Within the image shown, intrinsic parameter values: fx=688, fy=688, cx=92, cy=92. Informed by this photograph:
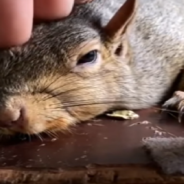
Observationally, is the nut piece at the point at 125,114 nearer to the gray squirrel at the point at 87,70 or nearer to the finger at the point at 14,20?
the gray squirrel at the point at 87,70

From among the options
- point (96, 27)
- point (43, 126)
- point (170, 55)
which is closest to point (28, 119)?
point (43, 126)

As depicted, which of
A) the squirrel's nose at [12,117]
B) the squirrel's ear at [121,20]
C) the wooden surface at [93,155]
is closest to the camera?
the wooden surface at [93,155]

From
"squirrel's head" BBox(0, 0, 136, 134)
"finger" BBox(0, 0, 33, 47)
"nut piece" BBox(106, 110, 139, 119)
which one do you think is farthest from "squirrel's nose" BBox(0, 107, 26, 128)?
"nut piece" BBox(106, 110, 139, 119)

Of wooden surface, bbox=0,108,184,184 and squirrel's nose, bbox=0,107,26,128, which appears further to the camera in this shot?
squirrel's nose, bbox=0,107,26,128

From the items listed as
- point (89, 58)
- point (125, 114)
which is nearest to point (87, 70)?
point (89, 58)

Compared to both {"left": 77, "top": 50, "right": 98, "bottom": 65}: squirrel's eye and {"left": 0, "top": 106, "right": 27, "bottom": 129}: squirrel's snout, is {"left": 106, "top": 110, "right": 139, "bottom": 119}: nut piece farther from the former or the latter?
{"left": 0, "top": 106, "right": 27, "bottom": 129}: squirrel's snout

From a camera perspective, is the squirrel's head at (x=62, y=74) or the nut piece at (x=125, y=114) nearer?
the squirrel's head at (x=62, y=74)

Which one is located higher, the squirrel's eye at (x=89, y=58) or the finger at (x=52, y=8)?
the finger at (x=52, y=8)

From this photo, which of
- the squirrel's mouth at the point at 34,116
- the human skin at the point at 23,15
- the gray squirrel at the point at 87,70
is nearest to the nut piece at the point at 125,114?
the gray squirrel at the point at 87,70
